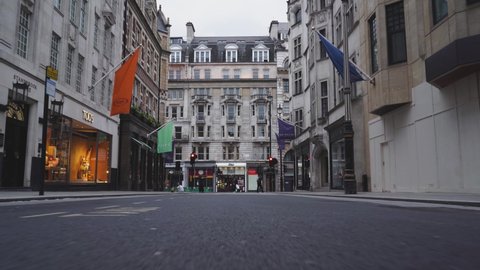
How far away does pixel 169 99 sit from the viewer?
6925cm

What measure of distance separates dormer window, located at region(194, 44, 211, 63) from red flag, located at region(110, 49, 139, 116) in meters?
45.8

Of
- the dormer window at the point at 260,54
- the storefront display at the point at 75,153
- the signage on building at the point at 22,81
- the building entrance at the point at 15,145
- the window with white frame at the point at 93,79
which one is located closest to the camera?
the signage on building at the point at 22,81

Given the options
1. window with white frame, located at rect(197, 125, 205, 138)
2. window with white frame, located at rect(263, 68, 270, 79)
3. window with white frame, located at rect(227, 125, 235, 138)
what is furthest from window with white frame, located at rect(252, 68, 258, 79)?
window with white frame, located at rect(197, 125, 205, 138)

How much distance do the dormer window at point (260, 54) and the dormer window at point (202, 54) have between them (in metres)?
7.08

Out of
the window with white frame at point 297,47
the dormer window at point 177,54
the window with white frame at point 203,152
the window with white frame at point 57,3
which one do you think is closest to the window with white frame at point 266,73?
the dormer window at point 177,54

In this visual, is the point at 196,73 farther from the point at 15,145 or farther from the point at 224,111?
the point at 15,145

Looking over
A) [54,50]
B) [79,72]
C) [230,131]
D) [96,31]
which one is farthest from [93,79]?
[230,131]

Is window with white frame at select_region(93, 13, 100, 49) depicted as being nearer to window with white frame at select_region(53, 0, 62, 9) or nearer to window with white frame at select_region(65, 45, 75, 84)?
window with white frame at select_region(65, 45, 75, 84)

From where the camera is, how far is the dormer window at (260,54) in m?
70.6

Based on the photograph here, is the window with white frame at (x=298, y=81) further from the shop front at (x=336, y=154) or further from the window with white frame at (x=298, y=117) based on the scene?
the shop front at (x=336, y=154)

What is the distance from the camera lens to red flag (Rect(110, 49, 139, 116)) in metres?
25.3

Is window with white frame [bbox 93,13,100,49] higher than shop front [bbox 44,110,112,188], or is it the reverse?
window with white frame [bbox 93,13,100,49]

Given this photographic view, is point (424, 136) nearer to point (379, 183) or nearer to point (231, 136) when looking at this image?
point (379, 183)

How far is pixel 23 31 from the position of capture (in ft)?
62.1
